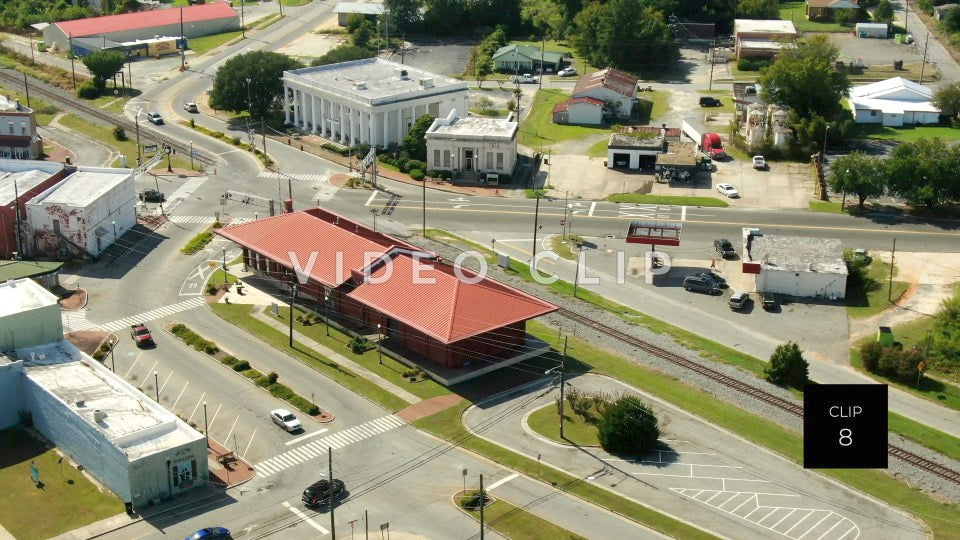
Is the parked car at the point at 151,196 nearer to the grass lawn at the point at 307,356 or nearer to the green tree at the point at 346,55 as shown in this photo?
the grass lawn at the point at 307,356

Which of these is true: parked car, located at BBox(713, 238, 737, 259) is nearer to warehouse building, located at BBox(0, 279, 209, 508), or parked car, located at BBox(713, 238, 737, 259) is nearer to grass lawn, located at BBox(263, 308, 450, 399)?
grass lawn, located at BBox(263, 308, 450, 399)

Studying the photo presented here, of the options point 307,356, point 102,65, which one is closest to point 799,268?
point 307,356

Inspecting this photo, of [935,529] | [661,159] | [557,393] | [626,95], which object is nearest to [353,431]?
[557,393]

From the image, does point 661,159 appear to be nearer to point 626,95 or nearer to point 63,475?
point 626,95

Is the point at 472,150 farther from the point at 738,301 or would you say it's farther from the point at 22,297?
the point at 22,297

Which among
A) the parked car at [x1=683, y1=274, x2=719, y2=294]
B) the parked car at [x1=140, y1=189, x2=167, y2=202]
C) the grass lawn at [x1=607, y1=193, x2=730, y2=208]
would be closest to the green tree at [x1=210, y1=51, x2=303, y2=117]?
the parked car at [x1=140, y1=189, x2=167, y2=202]

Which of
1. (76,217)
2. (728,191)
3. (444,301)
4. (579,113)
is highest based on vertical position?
(579,113)
